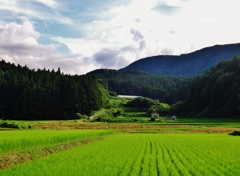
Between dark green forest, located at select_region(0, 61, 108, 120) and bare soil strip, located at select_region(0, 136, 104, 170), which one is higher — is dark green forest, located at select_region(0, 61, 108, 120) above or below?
above

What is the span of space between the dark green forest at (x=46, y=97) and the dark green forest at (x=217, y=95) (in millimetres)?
40011

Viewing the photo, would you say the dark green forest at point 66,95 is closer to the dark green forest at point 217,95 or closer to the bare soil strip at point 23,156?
the dark green forest at point 217,95

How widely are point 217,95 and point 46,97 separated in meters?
63.3

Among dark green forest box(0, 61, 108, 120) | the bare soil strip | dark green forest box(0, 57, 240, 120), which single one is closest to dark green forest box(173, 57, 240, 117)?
dark green forest box(0, 57, 240, 120)

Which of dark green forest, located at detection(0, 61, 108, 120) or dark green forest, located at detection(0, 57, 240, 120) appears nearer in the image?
dark green forest, located at detection(0, 61, 108, 120)

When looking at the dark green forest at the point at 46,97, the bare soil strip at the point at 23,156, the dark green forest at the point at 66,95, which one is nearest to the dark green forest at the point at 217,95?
the dark green forest at the point at 66,95

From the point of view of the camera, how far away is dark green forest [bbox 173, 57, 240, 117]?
10694cm

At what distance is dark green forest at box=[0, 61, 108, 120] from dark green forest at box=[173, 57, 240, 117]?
Answer: 131 ft

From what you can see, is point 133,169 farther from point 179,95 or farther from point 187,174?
point 179,95

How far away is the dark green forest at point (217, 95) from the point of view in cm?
10694

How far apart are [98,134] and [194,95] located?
96.8m

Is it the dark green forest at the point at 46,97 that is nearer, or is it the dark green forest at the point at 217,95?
the dark green forest at the point at 46,97

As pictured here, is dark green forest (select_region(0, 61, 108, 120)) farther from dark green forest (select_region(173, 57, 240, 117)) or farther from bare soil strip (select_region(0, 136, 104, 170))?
bare soil strip (select_region(0, 136, 104, 170))

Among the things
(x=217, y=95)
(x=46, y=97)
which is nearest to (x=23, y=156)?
(x=46, y=97)
